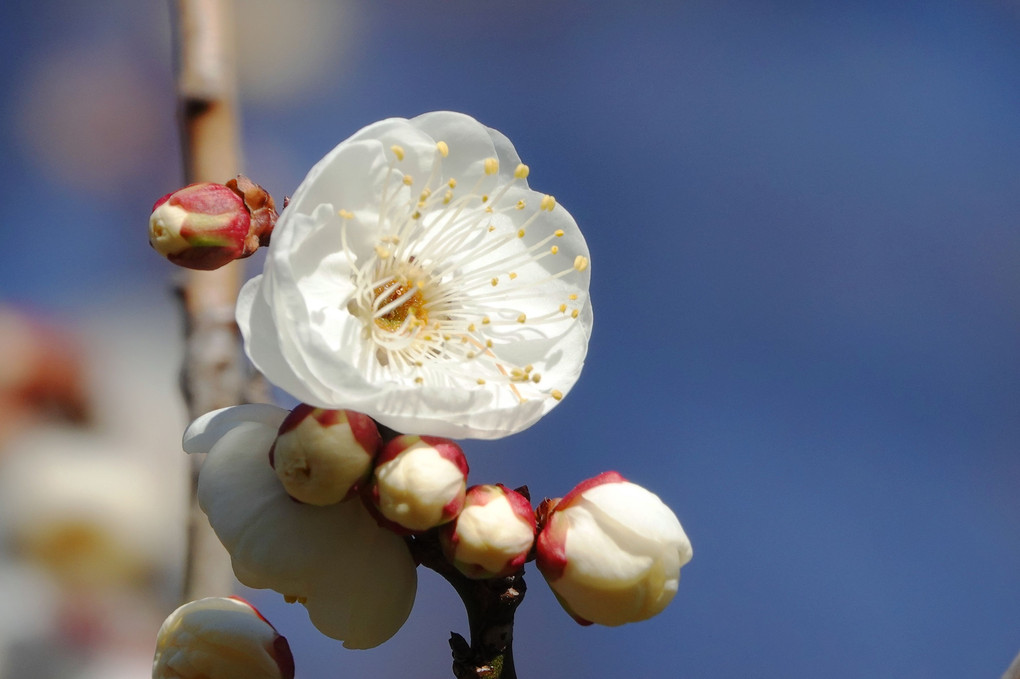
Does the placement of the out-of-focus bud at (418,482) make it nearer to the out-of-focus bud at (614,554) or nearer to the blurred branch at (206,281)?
the out-of-focus bud at (614,554)

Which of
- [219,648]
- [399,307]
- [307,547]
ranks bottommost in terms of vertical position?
[219,648]

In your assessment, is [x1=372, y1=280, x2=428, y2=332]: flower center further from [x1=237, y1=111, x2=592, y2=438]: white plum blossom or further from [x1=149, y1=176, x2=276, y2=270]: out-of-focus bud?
[x1=149, y1=176, x2=276, y2=270]: out-of-focus bud

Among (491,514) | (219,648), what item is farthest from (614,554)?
(219,648)

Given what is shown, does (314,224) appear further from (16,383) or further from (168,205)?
(16,383)

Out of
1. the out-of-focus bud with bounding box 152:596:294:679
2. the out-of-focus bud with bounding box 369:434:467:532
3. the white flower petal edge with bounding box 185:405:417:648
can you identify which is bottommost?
the out-of-focus bud with bounding box 152:596:294:679

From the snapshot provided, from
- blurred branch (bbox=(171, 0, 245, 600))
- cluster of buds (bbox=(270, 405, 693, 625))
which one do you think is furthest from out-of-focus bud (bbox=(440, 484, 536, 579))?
blurred branch (bbox=(171, 0, 245, 600))

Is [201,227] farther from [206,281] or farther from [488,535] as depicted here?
[206,281]

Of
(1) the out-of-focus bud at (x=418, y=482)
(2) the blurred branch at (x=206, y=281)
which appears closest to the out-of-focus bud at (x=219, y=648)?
(1) the out-of-focus bud at (x=418, y=482)
